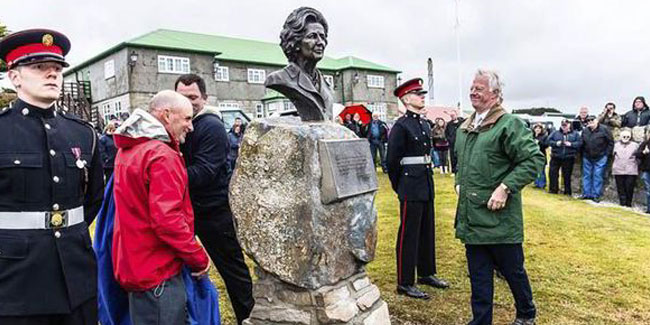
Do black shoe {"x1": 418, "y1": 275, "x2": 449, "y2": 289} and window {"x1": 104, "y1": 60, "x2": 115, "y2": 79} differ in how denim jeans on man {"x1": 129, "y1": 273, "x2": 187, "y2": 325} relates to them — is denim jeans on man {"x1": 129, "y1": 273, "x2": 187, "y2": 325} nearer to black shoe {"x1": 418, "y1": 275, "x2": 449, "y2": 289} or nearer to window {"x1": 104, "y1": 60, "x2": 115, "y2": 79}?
black shoe {"x1": 418, "y1": 275, "x2": 449, "y2": 289}

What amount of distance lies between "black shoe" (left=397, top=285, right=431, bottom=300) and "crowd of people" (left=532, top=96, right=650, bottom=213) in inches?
255

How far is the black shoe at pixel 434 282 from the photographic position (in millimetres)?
5270

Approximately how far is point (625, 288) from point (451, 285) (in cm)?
189

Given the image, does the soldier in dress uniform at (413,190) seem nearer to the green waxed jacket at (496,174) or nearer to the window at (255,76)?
the green waxed jacket at (496,174)

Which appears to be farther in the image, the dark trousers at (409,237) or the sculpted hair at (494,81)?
the dark trousers at (409,237)

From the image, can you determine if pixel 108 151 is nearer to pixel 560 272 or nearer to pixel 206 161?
pixel 206 161

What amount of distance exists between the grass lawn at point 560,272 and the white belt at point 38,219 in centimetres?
216

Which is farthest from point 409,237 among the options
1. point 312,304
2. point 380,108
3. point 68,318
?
point 380,108

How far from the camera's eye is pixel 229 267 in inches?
156

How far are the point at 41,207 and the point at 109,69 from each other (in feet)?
106

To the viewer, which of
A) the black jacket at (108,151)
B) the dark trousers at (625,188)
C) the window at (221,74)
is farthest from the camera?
the window at (221,74)

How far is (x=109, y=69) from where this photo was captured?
31.6 metres

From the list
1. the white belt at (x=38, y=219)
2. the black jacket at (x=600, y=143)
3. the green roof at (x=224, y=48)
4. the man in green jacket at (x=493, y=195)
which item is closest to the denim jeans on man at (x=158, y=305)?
the white belt at (x=38, y=219)

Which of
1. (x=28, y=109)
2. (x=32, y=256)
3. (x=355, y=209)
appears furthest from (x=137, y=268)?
(x=355, y=209)
